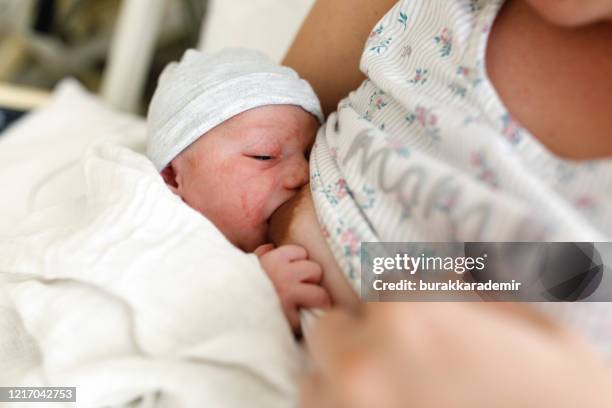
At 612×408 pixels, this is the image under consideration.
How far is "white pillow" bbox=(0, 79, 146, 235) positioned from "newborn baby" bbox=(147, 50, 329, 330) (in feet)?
0.71

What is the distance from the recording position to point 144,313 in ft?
2.06

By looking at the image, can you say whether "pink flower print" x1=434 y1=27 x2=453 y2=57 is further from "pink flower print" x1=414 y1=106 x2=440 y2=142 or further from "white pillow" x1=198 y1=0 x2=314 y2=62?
"white pillow" x1=198 y1=0 x2=314 y2=62

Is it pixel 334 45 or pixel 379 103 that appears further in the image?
pixel 334 45

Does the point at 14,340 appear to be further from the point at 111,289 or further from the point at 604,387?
the point at 604,387

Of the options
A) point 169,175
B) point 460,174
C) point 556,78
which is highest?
point 556,78

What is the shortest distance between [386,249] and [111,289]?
1.05 feet

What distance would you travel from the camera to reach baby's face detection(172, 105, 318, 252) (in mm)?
812

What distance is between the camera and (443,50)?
71cm

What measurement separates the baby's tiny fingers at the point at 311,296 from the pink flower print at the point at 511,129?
0.27 meters

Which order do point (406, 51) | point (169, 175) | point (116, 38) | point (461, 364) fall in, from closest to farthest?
point (461, 364) < point (406, 51) < point (169, 175) < point (116, 38)

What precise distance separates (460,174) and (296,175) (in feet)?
0.98

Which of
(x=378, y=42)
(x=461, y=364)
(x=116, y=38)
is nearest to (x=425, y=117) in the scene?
(x=378, y=42)

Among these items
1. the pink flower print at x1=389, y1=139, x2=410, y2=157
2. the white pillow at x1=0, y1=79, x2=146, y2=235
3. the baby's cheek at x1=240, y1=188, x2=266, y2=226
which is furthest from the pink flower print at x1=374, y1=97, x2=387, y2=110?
the white pillow at x1=0, y1=79, x2=146, y2=235

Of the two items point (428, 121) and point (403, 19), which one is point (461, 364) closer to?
point (428, 121)
